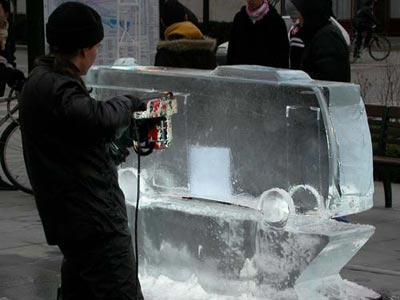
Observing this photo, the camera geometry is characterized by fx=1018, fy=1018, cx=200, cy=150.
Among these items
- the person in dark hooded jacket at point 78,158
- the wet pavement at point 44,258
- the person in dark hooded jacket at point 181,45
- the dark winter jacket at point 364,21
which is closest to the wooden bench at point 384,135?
the wet pavement at point 44,258

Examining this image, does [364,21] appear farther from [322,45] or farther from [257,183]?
[257,183]

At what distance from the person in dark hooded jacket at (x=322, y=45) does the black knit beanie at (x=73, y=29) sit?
2.94 m

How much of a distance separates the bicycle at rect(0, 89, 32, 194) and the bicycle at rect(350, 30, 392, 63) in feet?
56.8

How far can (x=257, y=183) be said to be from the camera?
17.4 feet

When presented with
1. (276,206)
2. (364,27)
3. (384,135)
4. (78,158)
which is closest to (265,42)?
(384,135)

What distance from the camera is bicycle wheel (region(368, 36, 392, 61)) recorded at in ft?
86.3

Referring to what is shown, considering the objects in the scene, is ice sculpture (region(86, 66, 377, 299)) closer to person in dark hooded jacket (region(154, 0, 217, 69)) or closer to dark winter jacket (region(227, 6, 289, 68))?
dark winter jacket (region(227, 6, 289, 68))

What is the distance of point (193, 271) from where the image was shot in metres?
5.58

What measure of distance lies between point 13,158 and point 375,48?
63.7 feet

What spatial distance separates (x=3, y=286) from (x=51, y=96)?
8.34 feet

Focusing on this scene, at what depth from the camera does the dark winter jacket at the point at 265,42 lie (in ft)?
25.7

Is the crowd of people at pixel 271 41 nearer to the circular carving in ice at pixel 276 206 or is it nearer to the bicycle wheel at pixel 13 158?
the bicycle wheel at pixel 13 158

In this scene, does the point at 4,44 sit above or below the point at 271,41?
below

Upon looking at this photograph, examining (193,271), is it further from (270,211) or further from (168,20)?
(168,20)
